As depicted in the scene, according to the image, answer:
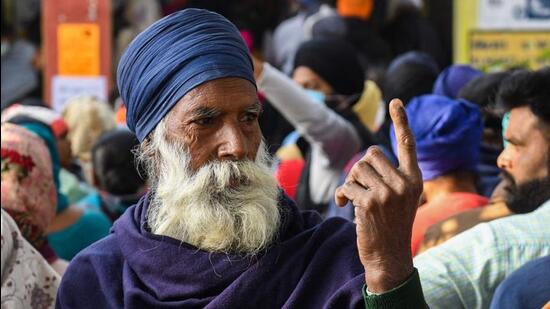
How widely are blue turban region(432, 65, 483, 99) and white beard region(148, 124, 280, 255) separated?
341 centimetres

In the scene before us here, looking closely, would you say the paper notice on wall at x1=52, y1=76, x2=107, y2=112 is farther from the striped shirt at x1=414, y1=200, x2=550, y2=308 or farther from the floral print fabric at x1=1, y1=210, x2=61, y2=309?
the striped shirt at x1=414, y1=200, x2=550, y2=308

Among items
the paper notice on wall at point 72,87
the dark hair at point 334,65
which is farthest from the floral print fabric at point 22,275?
the paper notice on wall at point 72,87

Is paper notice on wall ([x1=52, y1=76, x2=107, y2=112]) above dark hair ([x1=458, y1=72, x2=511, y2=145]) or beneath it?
beneath

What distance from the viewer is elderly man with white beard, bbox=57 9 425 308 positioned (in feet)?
10.2

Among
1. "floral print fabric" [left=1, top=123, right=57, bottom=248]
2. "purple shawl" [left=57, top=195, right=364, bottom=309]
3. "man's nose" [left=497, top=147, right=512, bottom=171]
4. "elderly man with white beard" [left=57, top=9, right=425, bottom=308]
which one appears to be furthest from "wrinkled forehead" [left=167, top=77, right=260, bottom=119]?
"man's nose" [left=497, top=147, right=512, bottom=171]

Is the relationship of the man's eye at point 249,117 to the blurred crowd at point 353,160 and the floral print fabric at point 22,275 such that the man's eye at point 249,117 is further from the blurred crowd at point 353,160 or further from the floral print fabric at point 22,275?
the floral print fabric at point 22,275

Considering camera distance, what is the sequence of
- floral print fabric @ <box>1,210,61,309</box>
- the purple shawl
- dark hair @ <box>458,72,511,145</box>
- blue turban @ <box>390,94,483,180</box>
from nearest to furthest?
the purple shawl
floral print fabric @ <box>1,210,61,309</box>
blue turban @ <box>390,94,483,180</box>
dark hair @ <box>458,72,511,145</box>

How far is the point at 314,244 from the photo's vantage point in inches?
125

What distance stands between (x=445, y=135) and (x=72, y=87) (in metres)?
5.02

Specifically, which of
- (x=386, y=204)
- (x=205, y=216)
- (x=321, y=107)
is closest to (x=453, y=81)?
(x=321, y=107)

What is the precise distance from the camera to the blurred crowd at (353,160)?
3.64m

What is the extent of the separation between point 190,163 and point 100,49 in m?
6.31

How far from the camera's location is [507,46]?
32.7 feet

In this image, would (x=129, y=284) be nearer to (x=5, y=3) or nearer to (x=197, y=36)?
(x=197, y=36)
